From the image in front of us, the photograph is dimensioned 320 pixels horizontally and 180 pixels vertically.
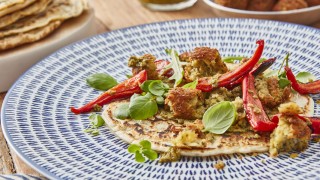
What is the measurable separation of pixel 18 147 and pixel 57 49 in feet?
4.86

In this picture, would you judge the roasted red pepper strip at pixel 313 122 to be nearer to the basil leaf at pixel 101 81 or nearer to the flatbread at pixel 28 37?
the basil leaf at pixel 101 81

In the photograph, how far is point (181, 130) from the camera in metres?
2.98

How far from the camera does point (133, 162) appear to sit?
2.81m

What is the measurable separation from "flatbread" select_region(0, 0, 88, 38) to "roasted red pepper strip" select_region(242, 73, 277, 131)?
1814 millimetres

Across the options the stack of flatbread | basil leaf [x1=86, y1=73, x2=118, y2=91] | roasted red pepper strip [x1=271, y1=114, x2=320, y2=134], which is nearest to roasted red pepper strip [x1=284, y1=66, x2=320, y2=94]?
roasted red pepper strip [x1=271, y1=114, x2=320, y2=134]

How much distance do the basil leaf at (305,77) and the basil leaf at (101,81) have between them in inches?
44.4

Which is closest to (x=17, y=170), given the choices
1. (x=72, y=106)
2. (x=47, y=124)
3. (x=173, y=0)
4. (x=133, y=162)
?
(x=47, y=124)

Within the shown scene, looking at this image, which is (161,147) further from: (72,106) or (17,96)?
(17,96)

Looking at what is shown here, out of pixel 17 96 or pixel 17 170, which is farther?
pixel 17 96

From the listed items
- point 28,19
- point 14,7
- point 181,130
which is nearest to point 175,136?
point 181,130

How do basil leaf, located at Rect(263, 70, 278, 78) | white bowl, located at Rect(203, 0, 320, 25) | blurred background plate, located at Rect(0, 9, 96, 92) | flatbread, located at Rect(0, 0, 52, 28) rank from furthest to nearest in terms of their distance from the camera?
1. white bowl, located at Rect(203, 0, 320, 25)
2. flatbread, located at Rect(0, 0, 52, 28)
3. blurred background plate, located at Rect(0, 9, 96, 92)
4. basil leaf, located at Rect(263, 70, 278, 78)

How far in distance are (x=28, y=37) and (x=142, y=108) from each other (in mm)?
1426

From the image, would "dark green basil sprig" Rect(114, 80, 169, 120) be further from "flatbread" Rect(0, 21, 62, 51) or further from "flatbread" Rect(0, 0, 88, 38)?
"flatbread" Rect(0, 0, 88, 38)

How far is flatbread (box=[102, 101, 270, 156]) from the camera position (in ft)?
9.23
